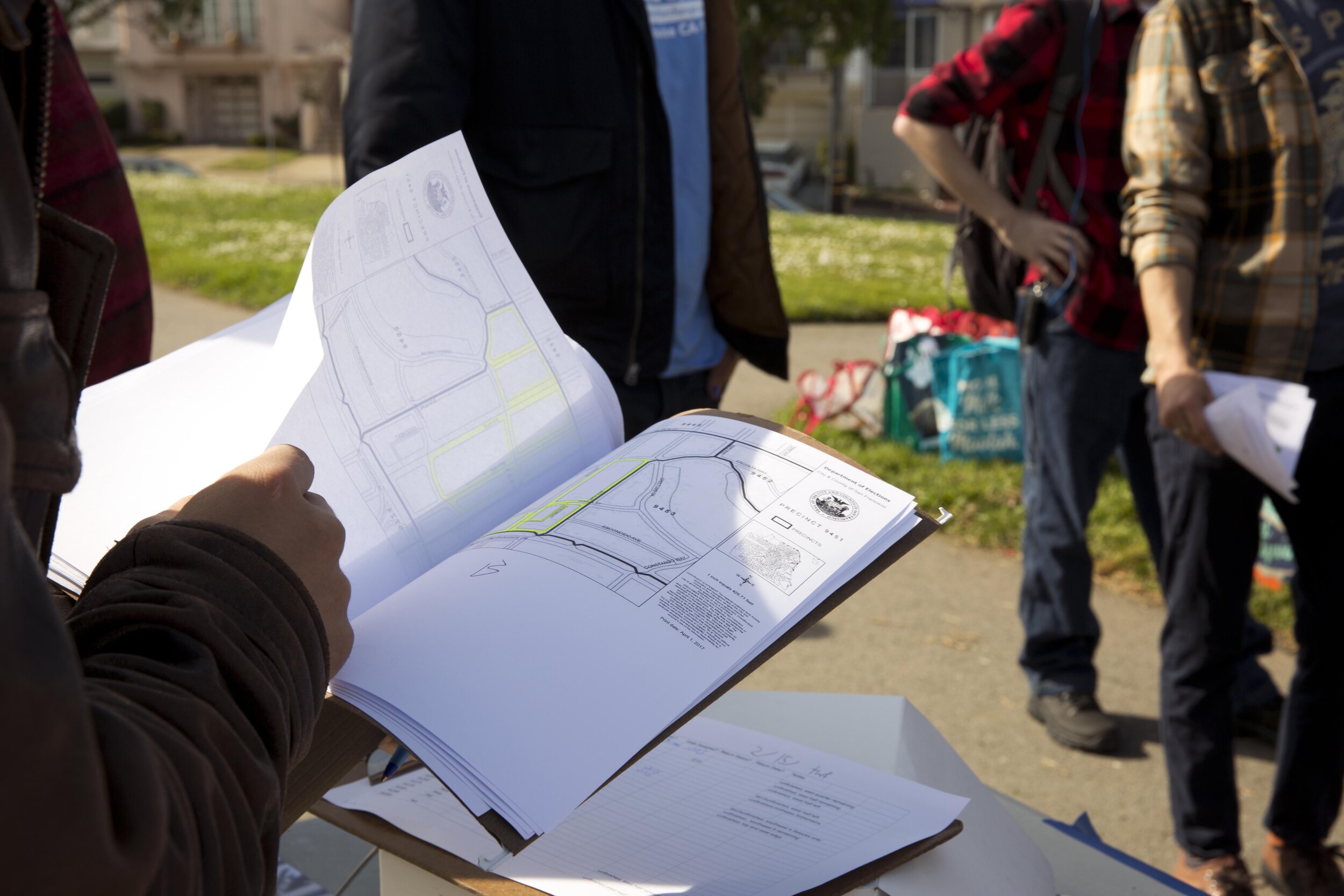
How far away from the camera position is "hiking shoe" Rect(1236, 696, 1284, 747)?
309cm

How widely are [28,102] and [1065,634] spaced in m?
2.92

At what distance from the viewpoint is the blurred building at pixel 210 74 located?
41.6 metres

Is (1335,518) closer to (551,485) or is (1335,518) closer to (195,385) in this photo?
(551,485)

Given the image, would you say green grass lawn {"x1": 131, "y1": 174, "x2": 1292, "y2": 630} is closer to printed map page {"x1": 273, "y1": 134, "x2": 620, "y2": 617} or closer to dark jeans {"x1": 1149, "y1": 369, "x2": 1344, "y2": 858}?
dark jeans {"x1": 1149, "y1": 369, "x2": 1344, "y2": 858}

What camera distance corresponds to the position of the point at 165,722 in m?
0.58

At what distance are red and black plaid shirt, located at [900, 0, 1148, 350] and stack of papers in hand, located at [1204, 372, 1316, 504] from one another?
0.74 m

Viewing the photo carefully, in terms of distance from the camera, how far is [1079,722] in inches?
122

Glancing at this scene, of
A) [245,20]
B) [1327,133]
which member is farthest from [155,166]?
[1327,133]

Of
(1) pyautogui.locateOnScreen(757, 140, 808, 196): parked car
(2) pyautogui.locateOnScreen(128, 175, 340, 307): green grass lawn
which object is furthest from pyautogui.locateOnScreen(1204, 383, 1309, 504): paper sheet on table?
(1) pyautogui.locateOnScreen(757, 140, 808, 196): parked car

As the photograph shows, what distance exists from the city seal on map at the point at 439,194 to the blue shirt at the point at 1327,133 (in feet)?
5.94

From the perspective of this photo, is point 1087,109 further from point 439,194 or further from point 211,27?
point 211,27

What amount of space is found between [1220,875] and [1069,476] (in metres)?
1.04

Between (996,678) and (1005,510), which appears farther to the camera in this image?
(1005,510)

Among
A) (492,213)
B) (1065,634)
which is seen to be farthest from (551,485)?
(1065,634)
